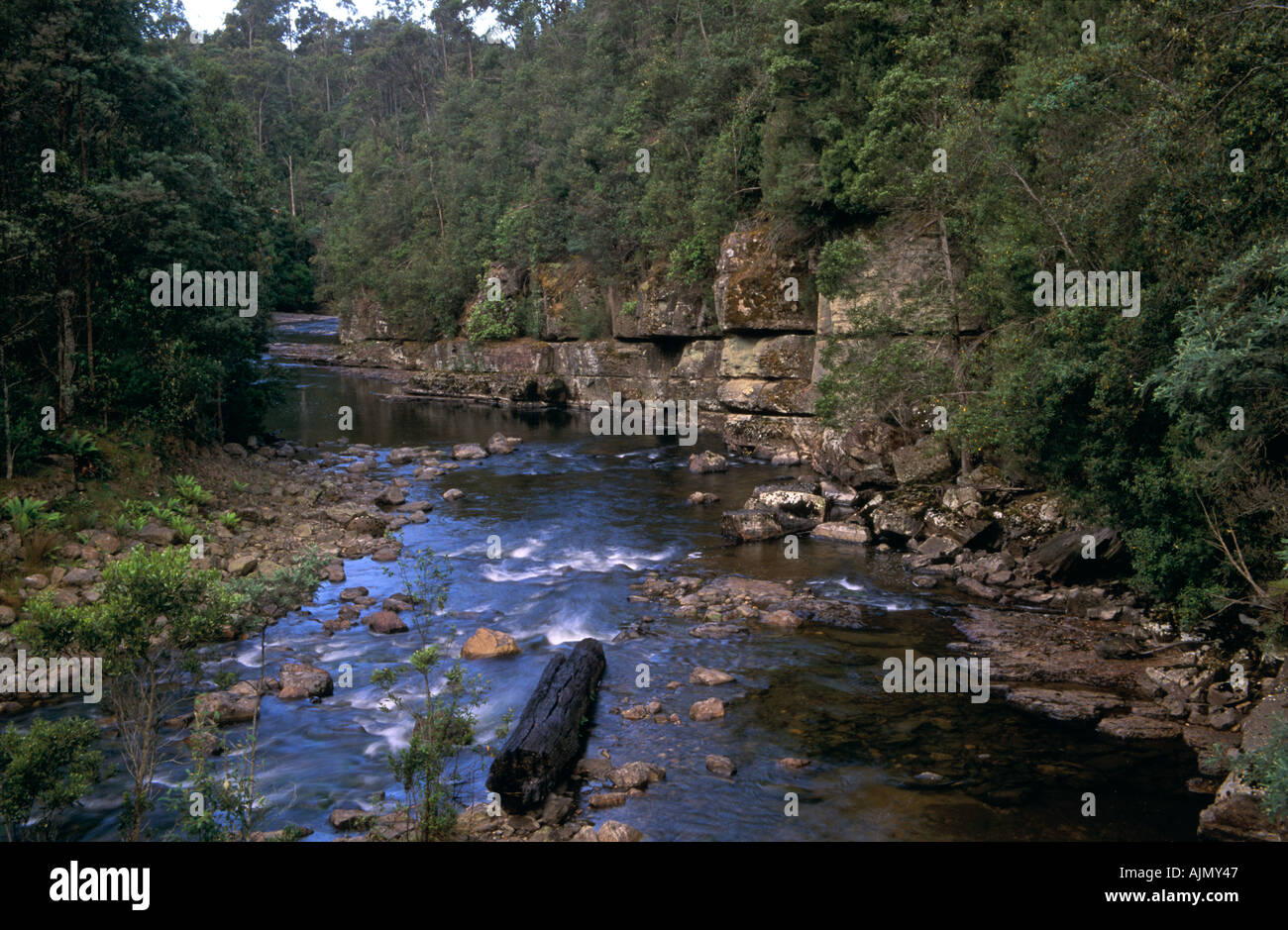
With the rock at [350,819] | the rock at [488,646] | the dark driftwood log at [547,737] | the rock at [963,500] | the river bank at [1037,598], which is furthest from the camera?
the rock at [963,500]

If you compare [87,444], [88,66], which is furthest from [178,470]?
[88,66]

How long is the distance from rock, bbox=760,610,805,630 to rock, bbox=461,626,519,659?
4.98m

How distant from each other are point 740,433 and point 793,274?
23.1ft

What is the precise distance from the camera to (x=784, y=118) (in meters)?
33.8

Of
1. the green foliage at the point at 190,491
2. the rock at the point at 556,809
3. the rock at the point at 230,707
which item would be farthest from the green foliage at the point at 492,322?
the rock at the point at 556,809

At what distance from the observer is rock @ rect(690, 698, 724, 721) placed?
42.2 ft

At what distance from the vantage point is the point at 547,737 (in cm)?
1120

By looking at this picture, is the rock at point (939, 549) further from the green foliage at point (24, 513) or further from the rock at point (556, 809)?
the green foliage at point (24, 513)

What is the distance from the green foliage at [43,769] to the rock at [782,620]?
11704 millimetres

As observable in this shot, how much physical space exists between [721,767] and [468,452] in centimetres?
2546

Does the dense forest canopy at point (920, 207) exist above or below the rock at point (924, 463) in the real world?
above

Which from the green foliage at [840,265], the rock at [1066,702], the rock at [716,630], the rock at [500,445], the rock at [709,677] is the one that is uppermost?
the green foliage at [840,265]

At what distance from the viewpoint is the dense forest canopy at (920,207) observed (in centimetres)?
1220
